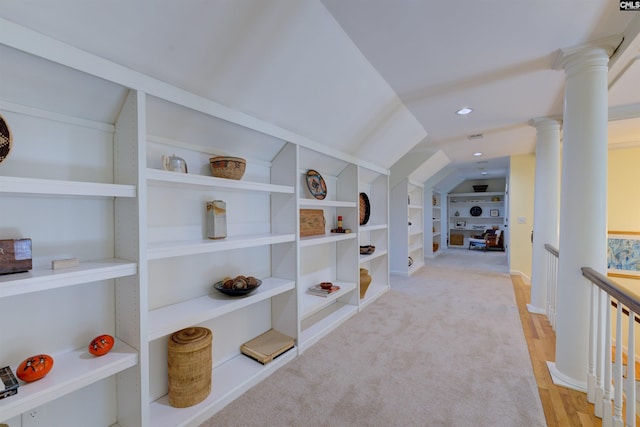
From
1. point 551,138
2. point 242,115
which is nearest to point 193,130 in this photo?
point 242,115

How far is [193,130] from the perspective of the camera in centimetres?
179

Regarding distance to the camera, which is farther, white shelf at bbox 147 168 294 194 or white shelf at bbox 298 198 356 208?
white shelf at bbox 298 198 356 208

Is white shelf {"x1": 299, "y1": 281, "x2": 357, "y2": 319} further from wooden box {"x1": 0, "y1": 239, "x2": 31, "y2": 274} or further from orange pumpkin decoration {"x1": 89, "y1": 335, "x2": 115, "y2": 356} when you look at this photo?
wooden box {"x1": 0, "y1": 239, "x2": 31, "y2": 274}

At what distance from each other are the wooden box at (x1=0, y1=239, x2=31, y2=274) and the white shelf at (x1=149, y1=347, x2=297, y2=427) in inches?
41.3

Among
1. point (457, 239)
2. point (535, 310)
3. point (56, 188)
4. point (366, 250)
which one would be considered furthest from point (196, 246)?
point (457, 239)

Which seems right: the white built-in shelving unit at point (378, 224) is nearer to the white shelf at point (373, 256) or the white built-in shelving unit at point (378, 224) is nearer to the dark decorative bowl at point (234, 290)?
the white shelf at point (373, 256)

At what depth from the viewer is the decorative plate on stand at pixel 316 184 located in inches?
117

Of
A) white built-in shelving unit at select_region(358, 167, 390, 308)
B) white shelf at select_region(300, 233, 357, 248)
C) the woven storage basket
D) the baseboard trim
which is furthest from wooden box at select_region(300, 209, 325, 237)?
the baseboard trim

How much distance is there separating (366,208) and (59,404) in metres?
3.51

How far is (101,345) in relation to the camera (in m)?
1.31

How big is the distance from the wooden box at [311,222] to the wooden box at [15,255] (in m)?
1.95

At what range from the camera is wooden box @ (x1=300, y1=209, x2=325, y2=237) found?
113 inches

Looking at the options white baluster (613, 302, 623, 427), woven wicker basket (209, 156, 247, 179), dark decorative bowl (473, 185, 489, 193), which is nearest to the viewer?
white baluster (613, 302, 623, 427)

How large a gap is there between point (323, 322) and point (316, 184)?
4.87 ft
